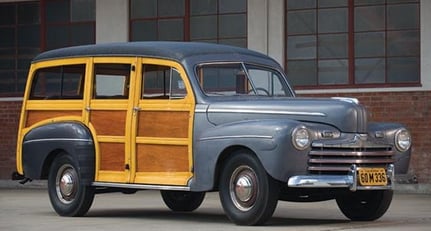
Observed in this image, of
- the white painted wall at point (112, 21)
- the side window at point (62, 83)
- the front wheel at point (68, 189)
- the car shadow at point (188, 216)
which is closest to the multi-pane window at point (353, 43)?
the white painted wall at point (112, 21)

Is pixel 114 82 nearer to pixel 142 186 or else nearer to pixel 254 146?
pixel 142 186

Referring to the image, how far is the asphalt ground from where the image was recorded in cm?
1186

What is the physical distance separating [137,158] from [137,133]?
0.29 metres

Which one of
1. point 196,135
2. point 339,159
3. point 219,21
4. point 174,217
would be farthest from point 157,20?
point 339,159

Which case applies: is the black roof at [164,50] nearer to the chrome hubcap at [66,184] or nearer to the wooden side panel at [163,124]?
the wooden side panel at [163,124]

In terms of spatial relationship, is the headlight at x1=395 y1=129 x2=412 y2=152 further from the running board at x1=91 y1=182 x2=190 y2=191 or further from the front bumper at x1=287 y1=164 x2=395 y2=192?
the running board at x1=91 y1=182 x2=190 y2=191

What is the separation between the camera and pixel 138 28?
21328 mm

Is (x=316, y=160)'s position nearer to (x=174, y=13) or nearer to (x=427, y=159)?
(x=427, y=159)

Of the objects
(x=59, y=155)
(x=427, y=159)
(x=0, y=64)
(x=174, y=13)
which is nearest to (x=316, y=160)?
(x=59, y=155)

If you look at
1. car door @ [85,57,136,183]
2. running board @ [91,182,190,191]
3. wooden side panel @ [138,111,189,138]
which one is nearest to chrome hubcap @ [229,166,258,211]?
running board @ [91,182,190,191]

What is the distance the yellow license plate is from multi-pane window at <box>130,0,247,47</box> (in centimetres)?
909

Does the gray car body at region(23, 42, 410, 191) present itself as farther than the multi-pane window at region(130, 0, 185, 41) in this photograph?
No

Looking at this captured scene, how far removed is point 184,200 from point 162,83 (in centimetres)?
221

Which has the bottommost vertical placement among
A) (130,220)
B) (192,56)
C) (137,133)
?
(130,220)
